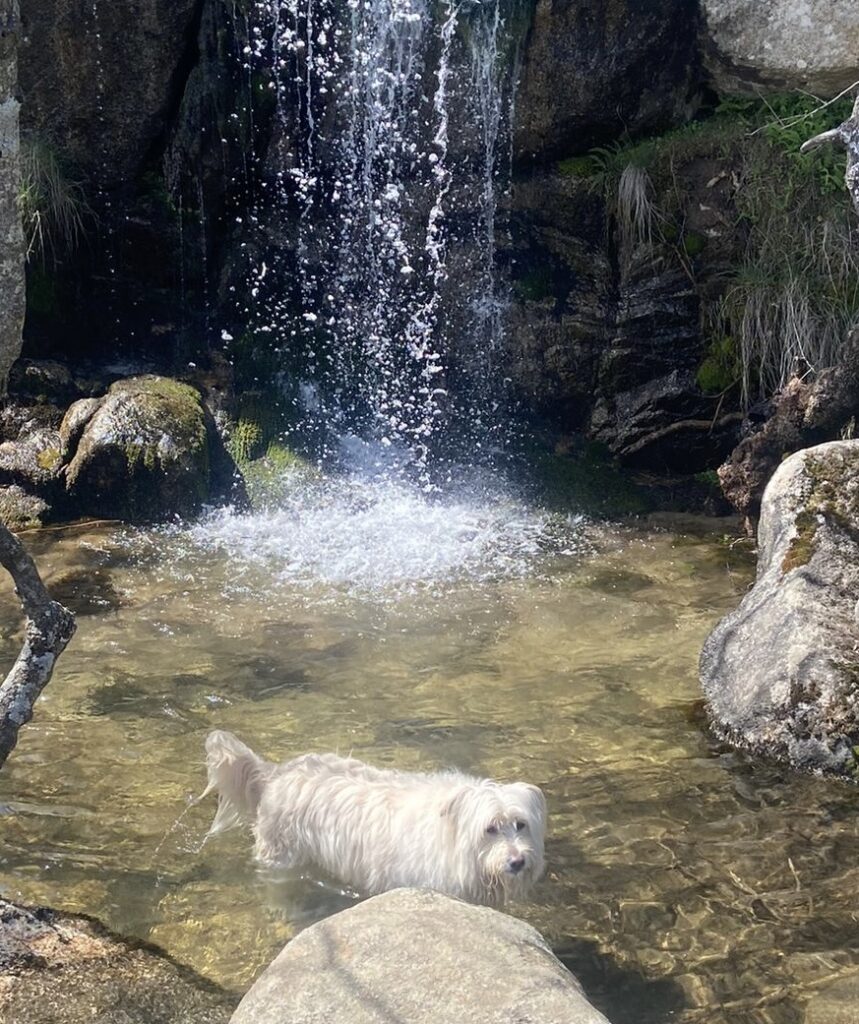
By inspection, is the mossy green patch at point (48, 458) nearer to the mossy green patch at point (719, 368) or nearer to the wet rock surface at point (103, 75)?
the wet rock surface at point (103, 75)

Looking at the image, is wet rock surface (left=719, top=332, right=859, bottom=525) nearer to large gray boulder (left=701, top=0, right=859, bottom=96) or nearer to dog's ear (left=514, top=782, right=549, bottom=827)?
large gray boulder (left=701, top=0, right=859, bottom=96)

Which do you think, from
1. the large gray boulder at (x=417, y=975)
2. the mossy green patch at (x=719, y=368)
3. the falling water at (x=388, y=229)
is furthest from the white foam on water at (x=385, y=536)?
the large gray boulder at (x=417, y=975)

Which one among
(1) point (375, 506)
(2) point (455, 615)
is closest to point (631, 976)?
(2) point (455, 615)

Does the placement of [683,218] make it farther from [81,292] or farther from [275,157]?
[81,292]

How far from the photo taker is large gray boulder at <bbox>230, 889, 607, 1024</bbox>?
9.04 feet

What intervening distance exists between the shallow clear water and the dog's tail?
0.18 metres

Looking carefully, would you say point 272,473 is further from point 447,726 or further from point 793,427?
point 447,726

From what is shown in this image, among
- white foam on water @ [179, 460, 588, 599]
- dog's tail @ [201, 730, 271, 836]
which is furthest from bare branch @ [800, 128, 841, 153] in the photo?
dog's tail @ [201, 730, 271, 836]

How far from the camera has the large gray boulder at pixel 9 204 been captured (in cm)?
343

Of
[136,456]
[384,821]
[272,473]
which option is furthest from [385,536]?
[384,821]

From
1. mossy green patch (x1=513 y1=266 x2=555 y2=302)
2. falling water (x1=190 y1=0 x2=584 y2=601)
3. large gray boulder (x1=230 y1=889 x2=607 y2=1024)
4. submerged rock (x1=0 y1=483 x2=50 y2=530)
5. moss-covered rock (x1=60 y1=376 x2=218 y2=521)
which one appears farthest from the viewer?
mossy green patch (x1=513 y1=266 x2=555 y2=302)

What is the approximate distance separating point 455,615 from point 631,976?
3.05 metres

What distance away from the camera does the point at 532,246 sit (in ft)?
29.7

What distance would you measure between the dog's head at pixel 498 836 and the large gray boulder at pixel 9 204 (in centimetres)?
191
